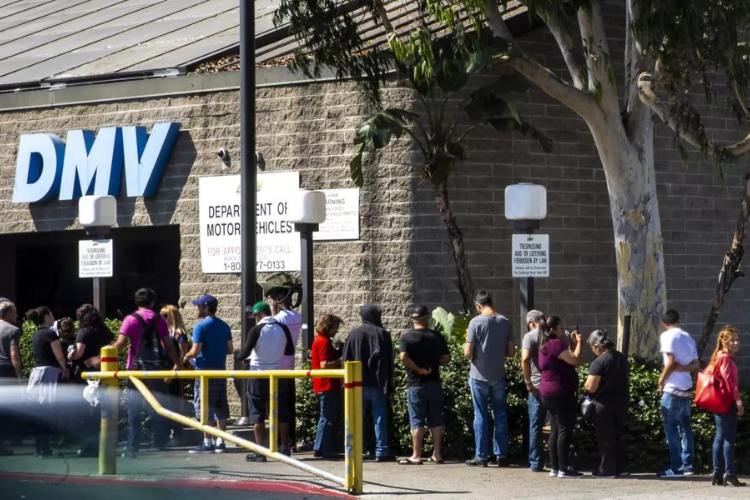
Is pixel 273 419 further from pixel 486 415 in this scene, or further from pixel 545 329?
pixel 545 329

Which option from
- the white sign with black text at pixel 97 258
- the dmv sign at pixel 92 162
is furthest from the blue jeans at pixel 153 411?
the dmv sign at pixel 92 162

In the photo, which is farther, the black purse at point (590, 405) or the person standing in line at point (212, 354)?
the person standing in line at point (212, 354)

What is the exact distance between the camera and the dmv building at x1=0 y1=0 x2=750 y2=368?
656 inches

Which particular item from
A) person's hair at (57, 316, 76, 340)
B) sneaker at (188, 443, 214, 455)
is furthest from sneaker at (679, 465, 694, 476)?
person's hair at (57, 316, 76, 340)

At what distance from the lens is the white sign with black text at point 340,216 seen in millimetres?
16750

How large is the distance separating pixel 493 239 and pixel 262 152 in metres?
3.35

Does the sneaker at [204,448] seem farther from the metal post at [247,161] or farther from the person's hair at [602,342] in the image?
the person's hair at [602,342]

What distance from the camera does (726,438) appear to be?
39.3 ft

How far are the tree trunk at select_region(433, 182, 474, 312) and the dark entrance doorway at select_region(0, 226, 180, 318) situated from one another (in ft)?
16.0

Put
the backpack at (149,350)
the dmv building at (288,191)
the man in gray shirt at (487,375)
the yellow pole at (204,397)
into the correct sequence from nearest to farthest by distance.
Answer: the yellow pole at (204,397), the man in gray shirt at (487,375), the backpack at (149,350), the dmv building at (288,191)

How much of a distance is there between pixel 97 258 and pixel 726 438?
781 cm

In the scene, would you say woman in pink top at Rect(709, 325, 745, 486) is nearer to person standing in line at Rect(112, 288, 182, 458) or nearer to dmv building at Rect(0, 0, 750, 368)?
dmv building at Rect(0, 0, 750, 368)

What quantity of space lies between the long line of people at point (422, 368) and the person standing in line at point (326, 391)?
0.01 metres

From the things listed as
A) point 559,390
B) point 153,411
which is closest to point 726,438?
point 559,390
